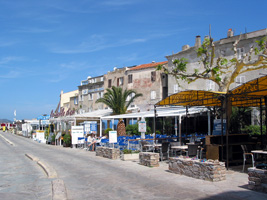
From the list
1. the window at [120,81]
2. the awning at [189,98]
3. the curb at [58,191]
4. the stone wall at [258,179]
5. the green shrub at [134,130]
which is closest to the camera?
the curb at [58,191]

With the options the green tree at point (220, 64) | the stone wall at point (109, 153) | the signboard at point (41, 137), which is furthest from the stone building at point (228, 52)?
the signboard at point (41, 137)

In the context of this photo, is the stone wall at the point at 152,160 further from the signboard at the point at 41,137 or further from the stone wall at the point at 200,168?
the signboard at the point at 41,137

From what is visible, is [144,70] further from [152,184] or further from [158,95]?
[152,184]

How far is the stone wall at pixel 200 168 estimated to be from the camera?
28.9ft

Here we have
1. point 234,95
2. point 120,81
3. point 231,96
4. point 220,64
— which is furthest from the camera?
point 120,81

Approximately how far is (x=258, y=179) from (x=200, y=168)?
2025 millimetres

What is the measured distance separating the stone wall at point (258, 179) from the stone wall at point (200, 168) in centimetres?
117

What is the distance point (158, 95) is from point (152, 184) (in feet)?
94.9

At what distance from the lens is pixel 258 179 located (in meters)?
7.54

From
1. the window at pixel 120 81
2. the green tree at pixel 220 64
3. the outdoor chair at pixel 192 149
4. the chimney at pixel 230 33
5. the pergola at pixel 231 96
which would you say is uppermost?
the chimney at pixel 230 33

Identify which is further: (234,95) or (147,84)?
(147,84)

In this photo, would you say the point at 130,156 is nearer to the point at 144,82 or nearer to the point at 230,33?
the point at 230,33

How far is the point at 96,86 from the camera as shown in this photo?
51219mm

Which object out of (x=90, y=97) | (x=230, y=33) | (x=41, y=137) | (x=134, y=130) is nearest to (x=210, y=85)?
(x=230, y=33)
